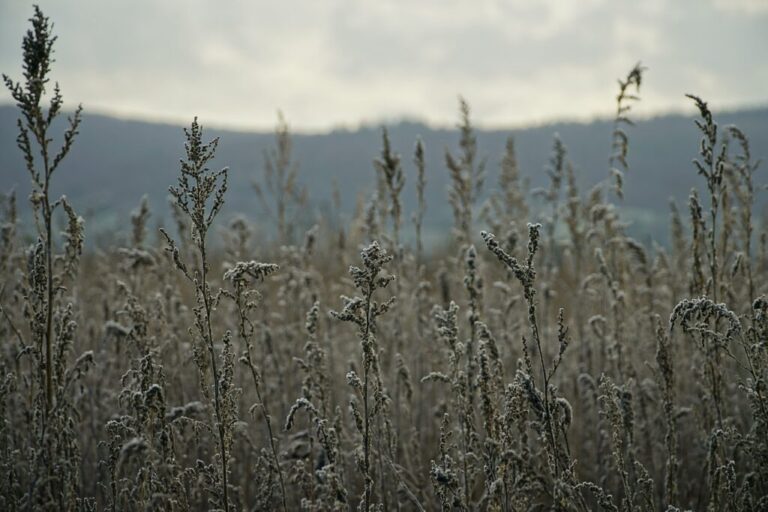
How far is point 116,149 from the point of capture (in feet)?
268

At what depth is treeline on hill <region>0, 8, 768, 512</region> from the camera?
89.5 inches

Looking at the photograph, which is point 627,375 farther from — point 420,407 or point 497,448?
point 497,448

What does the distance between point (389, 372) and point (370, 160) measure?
63154 millimetres

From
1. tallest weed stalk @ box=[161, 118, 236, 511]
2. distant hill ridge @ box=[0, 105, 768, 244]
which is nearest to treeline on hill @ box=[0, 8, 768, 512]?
tallest weed stalk @ box=[161, 118, 236, 511]

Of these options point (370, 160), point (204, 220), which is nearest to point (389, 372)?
point (204, 220)

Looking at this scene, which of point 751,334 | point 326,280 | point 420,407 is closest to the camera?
point 751,334

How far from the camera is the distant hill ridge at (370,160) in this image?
56844mm

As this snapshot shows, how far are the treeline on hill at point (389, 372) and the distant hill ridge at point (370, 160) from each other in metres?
47.6

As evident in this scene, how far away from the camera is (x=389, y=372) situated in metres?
5.06

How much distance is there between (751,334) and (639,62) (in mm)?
2192

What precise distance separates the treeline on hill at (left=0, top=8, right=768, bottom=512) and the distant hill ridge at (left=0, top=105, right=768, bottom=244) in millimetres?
47645

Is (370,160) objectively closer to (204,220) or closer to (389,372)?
(389,372)

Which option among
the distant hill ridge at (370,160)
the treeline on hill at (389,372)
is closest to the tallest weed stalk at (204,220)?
the treeline on hill at (389,372)

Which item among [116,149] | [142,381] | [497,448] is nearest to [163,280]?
[142,381]
